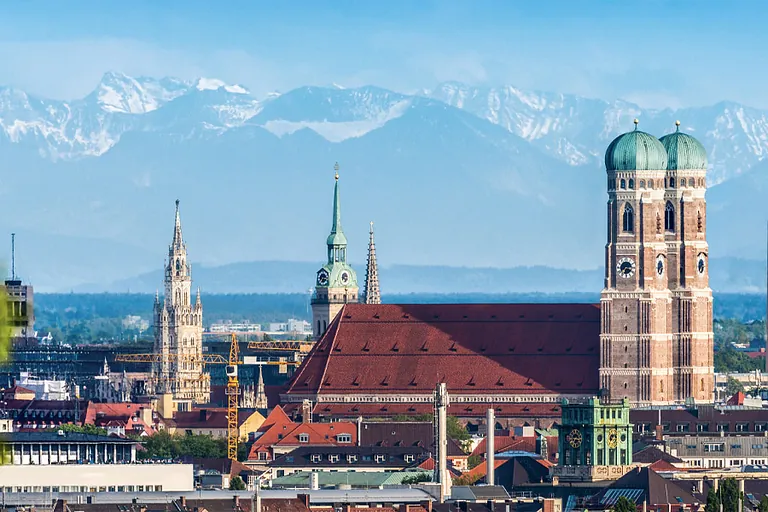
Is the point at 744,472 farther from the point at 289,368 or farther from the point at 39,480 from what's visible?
the point at 289,368

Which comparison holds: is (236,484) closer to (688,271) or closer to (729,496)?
(729,496)

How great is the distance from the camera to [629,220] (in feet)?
476

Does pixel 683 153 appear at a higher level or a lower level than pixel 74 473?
higher

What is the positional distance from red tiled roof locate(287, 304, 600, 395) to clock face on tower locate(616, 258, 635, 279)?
18.0ft

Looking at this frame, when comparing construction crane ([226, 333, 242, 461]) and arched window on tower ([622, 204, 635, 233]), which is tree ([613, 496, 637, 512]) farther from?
arched window on tower ([622, 204, 635, 233])

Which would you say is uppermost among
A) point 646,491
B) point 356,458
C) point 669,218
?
point 669,218

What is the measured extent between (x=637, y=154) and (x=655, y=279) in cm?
568

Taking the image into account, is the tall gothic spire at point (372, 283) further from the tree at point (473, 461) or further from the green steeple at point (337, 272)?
the tree at point (473, 461)

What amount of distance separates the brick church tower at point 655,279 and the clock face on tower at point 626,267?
45 mm

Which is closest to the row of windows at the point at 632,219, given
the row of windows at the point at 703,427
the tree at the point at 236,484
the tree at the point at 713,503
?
the row of windows at the point at 703,427

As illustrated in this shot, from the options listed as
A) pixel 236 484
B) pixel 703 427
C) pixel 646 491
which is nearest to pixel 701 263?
pixel 703 427

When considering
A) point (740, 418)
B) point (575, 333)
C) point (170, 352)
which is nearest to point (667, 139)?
point (575, 333)

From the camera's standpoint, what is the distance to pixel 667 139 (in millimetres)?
150000

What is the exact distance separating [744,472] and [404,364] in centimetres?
4404
